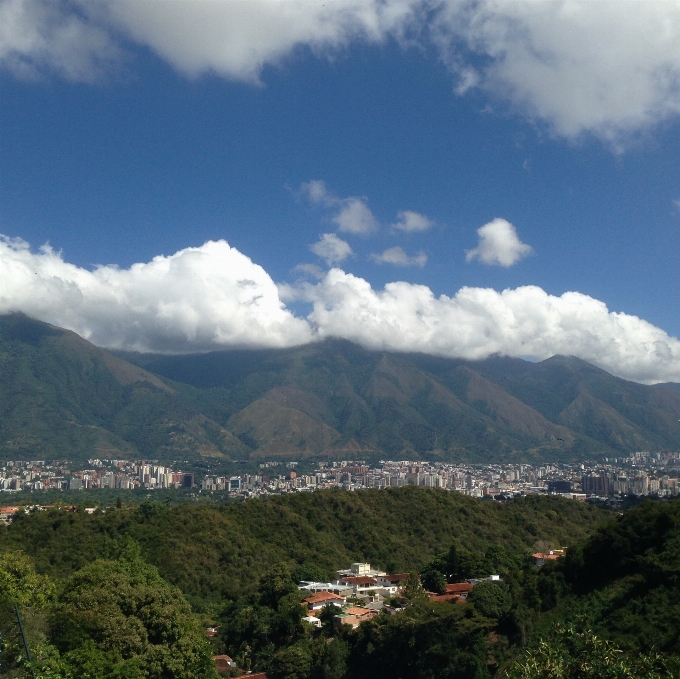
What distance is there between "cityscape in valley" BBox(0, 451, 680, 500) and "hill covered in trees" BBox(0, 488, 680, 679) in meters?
50.2

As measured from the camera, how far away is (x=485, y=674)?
19484 millimetres

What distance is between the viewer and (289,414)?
174375mm

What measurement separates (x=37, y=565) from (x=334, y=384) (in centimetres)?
16379

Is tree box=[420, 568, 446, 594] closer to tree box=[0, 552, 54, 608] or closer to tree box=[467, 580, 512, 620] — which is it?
tree box=[467, 580, 512, 620]

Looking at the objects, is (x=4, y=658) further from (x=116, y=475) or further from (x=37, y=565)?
(x=116, y=475)

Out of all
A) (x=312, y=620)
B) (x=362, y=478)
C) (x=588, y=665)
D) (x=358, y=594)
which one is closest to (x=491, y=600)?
(x=312, y=620)

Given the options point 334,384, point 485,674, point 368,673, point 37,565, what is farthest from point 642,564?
point 334,384

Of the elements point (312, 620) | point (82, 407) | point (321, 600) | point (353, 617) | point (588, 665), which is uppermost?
point (82, 407)

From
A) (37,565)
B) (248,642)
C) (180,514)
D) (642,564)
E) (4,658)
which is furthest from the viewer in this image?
(180,514)

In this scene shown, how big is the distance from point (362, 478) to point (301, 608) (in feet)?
301

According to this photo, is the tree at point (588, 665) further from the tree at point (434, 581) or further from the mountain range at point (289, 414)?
the mountain range at point (289, 414)

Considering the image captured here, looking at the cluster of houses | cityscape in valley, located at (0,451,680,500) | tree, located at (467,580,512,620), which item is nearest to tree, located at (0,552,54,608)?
the cluster of houses

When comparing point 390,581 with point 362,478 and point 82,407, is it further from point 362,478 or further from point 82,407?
point 82,407

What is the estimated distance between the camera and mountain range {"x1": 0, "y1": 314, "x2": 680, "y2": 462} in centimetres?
14162
